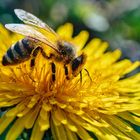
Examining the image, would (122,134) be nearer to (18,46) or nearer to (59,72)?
(59,72)

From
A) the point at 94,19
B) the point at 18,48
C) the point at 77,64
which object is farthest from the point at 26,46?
the point at 94,19

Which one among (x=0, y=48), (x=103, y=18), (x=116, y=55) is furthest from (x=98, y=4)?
(x=0, y=48)

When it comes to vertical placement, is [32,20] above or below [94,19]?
below

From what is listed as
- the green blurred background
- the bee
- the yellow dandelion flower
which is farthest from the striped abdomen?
the green blurred background

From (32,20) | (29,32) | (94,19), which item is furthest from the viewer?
(94,19)

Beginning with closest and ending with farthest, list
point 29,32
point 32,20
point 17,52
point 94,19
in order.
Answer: point 29,32, point 17,52, point 32,20, point 94,19

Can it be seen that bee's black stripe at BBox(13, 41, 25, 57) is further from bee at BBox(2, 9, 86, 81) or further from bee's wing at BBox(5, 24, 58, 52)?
bee's wing at BBox(5, 24, 58, 52)

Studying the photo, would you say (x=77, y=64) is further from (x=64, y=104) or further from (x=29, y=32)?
(x=29, y=32)
